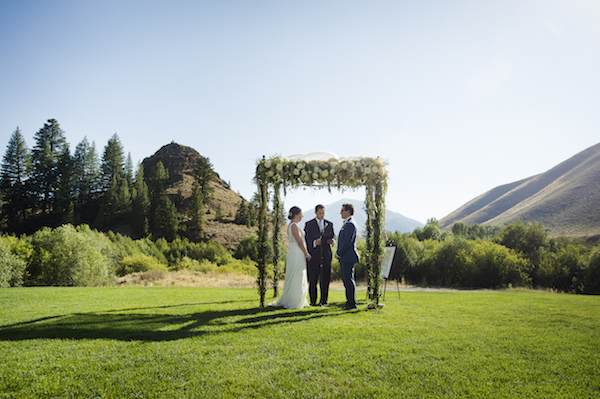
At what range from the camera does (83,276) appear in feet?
55.7

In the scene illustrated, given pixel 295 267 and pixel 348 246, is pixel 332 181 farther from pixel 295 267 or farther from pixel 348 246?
pixel 295 267

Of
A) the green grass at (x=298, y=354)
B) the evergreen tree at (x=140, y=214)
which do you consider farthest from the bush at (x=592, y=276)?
the evergreen tree at (x=140, y=214)

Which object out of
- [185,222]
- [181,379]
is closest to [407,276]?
[181,379]

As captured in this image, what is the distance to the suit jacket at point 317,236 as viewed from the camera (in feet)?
25.8

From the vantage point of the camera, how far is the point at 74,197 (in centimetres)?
5956

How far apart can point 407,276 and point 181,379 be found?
688 inches

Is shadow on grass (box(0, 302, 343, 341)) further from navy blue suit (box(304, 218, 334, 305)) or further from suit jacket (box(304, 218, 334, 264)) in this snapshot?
suit jacket (box(304, 218, 334, 264))

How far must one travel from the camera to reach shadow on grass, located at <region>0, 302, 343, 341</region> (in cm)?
489

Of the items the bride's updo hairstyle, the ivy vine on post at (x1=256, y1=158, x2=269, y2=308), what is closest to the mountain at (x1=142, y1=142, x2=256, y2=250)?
the ivy vine on post at (x1=256, y1=158, x2=269, y2=308)

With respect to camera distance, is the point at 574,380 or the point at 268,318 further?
the point at 268,318

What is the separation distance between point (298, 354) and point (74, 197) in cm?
6950

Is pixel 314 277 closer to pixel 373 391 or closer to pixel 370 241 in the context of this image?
pixel 370 241

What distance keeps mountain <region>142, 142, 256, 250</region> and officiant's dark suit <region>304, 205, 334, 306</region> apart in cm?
4531

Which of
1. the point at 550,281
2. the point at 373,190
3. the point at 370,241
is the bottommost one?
the point at 550,281
